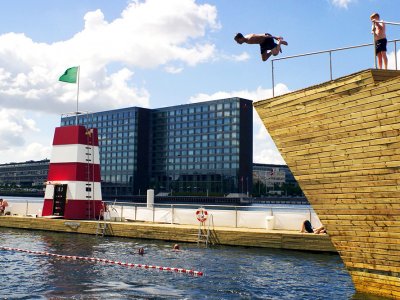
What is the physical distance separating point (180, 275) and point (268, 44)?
10429mm

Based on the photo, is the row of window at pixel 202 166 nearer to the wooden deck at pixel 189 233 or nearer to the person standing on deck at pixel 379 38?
the wooden deck at pixel 189 233

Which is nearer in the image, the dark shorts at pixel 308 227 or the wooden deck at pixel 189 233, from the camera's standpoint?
the wooden deck at pixel 189 233

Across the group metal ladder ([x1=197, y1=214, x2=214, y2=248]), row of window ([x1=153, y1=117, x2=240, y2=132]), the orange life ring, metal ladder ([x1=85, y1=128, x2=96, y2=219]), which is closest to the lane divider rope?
metal ladder ([x1=197, y1=214, x2=214, y2=248])

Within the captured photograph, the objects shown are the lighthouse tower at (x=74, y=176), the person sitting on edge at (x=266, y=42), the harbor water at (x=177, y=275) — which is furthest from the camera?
the lighthouse tower at (x=74, y=176)

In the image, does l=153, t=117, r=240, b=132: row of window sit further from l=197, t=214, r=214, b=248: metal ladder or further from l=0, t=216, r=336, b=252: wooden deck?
l=197, t=214, r=214, b=248: metal ladder

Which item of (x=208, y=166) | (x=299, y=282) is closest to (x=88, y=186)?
(x=299, y=282)

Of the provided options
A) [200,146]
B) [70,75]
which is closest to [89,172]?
[70,75]

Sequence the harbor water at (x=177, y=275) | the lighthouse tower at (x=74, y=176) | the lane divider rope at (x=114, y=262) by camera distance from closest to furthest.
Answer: the harbor water at (x=177, y=275), the lane divider rope at (x=114, y=262), the lighthouse tower at (x=74, y=176)

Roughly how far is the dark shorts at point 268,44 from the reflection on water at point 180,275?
330 inches

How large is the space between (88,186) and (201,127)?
144193 mm

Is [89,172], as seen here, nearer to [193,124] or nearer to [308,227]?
[308,227]

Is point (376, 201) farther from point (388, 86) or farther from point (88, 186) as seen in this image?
point (88, 186)

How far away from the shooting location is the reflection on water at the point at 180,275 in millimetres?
15977

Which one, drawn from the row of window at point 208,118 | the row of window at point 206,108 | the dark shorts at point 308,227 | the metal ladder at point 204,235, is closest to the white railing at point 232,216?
the dark shorts at point 308,227
